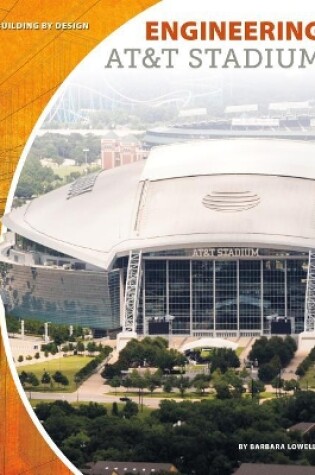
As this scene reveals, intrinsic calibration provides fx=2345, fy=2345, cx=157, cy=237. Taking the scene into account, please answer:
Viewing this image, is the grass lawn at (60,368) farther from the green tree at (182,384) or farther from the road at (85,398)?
the green tree at (182,384)

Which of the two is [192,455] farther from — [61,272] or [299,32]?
[61,272]

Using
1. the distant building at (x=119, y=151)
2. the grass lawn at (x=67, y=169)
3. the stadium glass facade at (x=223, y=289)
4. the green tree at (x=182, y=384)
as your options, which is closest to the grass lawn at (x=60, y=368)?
the green tree at (x=182, y=384)

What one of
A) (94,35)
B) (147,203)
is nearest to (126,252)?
(147,203)

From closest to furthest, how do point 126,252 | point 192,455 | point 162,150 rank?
point 192,455 < point 126,252 < point 162,150

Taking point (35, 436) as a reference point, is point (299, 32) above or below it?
above

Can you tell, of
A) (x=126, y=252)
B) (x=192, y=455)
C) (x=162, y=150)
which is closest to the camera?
(x=192, y=455)

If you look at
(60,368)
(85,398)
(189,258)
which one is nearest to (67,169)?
(189,258)

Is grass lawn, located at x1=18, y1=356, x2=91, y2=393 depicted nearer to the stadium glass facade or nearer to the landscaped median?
the landscaped median
